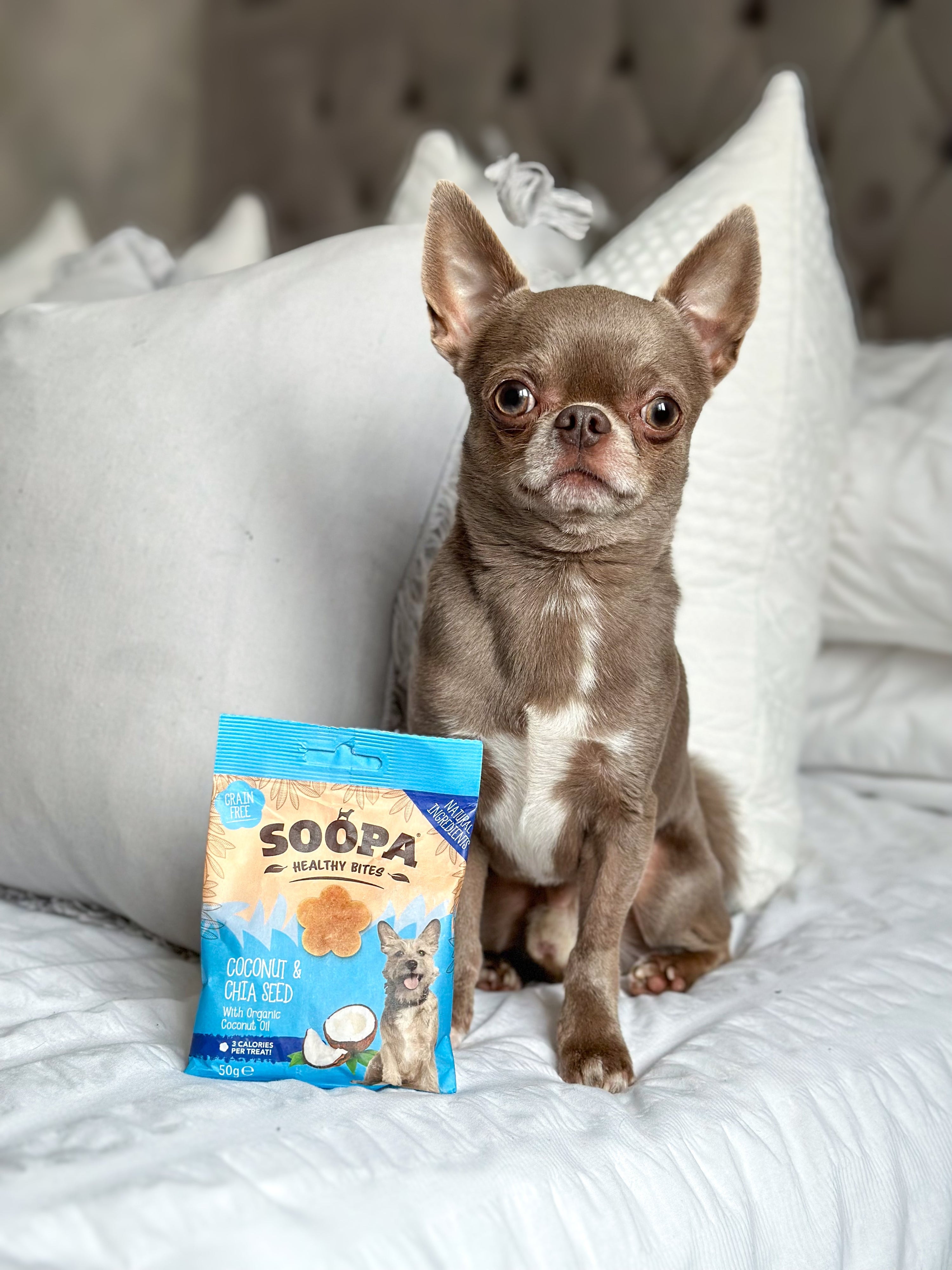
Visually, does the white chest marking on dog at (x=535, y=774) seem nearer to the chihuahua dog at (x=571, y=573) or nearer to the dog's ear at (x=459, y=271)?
the chihuahua dog at (x=571, y=573)

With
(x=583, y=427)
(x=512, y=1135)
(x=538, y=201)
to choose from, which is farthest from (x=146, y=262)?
(x=512, y=1135)

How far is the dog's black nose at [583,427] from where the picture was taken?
988 mm

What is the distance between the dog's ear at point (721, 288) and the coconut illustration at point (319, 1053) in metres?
0.74

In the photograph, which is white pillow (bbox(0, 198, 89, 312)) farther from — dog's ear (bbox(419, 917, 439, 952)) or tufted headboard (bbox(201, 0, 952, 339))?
dog's ear (bbox(419, 917, 439, 952))

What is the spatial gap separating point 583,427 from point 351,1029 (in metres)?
0.54

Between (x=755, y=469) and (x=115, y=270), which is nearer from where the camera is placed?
(x=755, y=469)

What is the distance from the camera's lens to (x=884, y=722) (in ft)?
5.88

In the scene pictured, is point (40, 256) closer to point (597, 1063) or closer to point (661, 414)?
point (661, 414)

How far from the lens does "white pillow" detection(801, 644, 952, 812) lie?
176 cm

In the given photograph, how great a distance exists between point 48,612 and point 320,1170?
698 mm

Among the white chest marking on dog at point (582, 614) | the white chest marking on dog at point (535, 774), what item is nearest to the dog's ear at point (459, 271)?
the white chest marking on dog at point (582, 614)

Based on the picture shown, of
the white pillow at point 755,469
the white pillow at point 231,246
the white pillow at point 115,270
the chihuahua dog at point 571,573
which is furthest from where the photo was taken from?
the white pillow at point 231,246

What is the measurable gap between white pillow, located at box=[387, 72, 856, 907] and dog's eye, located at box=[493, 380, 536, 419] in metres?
0.48

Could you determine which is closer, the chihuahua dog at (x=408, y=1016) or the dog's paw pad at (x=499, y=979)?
the chihuahua dog at (x=408, y=1016)
